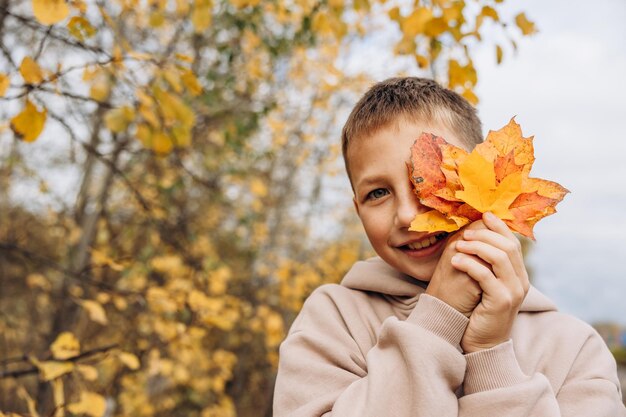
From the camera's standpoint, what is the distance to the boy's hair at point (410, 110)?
44.0 inches

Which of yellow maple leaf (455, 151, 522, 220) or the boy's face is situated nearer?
yellow maple leaf (455, 151, 522, 220)

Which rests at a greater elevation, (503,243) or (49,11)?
(49,11)

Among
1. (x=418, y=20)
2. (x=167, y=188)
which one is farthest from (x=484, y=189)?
(x=167, y=188)

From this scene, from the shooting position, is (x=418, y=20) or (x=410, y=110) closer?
(x=410, y=110)

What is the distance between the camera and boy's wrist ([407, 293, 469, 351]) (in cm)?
93

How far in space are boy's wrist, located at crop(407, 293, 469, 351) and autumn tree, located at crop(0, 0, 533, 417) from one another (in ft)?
2.83

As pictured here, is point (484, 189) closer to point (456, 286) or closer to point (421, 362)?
point (456, 286)

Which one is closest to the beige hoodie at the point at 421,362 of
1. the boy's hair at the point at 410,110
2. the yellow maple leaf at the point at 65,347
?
the boy's hair at the point at 410,110

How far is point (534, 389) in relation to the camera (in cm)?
89

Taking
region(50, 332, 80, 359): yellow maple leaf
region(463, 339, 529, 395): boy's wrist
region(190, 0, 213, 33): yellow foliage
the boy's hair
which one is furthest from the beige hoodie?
region(190, 0, 213, 33): yellow foliage

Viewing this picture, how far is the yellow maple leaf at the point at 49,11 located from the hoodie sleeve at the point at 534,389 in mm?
1033

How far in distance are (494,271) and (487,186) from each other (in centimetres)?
14

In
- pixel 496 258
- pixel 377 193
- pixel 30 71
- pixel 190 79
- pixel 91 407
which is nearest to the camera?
pixel 496 258

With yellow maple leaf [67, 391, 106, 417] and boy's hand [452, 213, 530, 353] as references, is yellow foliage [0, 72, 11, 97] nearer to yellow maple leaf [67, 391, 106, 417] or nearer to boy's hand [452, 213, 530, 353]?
yellow maple leaf [67, 391, 106, 417]
